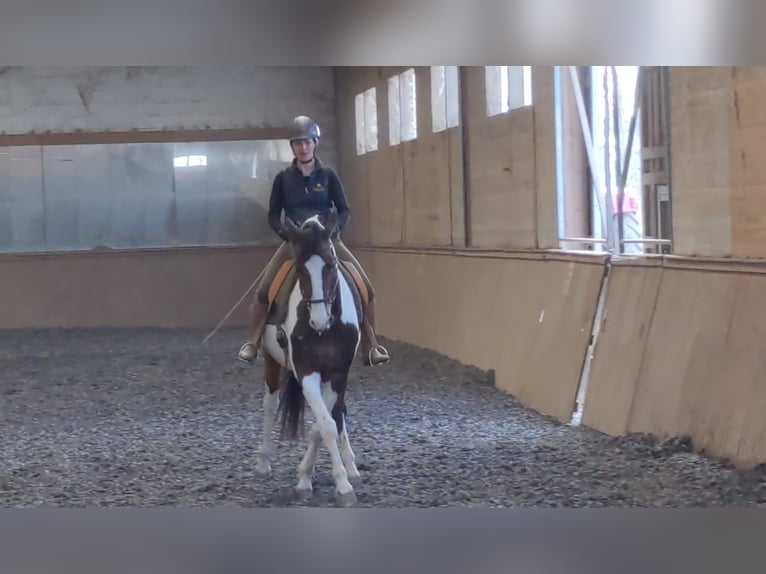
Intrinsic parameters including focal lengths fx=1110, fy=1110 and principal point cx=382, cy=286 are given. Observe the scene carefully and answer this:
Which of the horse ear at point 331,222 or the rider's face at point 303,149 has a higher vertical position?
the rider's face at point 303,149

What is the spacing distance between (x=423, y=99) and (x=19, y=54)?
6.45 m

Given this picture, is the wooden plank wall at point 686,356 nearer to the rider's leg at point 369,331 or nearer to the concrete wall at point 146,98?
the rider's leg at point 369,331

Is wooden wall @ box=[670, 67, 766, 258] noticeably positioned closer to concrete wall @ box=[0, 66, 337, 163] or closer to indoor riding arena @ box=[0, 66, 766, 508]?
indoor riding arena @ box=[0, 66, 766, 508]

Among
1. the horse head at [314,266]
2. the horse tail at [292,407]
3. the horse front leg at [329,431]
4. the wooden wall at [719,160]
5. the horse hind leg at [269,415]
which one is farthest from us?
the horse hind leg at [269,415]

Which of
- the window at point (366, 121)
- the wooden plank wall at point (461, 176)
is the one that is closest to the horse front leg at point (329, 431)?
the wooden plank wall at point (461, 176)

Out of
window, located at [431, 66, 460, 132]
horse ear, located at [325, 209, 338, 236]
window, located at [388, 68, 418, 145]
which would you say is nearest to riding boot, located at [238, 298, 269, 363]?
horse ear, located at [325, 209, 338, 236]

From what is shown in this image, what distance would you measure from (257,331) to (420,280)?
4469 mm

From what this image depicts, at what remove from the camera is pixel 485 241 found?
8344 mm

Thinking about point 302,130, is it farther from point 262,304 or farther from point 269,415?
point 269,415

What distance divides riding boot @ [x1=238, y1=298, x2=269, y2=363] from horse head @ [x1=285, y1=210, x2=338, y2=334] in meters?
0.65

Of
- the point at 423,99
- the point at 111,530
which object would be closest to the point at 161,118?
the point at 423,99

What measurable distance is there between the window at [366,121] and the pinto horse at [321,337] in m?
6.70

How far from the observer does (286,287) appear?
4863 mm

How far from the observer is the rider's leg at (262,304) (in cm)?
506
